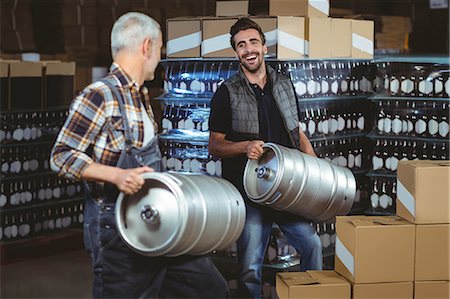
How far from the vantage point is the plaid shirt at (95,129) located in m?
4.04

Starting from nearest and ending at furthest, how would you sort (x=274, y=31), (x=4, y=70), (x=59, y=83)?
(x=274, y=31) → (x=4, y=70) → (x=59, y=83)

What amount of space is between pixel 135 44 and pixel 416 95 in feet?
11.0

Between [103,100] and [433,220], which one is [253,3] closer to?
[433,220]

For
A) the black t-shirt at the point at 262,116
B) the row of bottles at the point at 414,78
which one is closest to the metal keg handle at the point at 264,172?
the black t-shirt at the point at 262,116

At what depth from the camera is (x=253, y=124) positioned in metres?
5.27

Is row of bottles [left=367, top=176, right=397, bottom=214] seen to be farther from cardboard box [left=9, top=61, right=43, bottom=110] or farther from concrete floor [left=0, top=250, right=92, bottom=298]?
cardboard box [left=9, top=61, right=43, bottom=110]

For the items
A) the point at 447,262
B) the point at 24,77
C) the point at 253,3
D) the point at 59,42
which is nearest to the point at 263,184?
the point at 447,262

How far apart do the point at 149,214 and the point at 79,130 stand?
1.49ft

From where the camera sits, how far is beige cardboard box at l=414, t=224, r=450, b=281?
4.91 meters

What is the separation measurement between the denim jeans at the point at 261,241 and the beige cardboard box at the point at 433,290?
69 centimetres

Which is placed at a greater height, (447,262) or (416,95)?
(416,95)

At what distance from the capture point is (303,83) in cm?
629

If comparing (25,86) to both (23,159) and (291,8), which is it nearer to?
(23,159)

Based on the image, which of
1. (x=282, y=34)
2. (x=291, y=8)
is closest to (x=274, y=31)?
(x=282, y=34)
